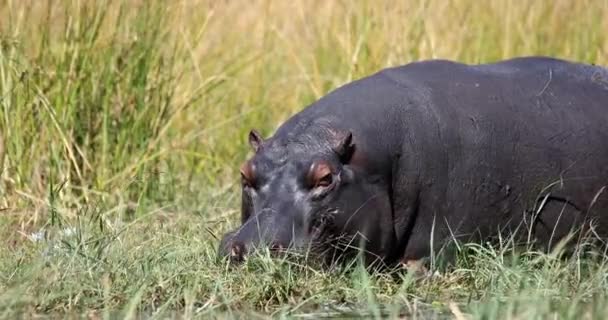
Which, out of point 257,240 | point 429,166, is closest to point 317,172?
point 257,240

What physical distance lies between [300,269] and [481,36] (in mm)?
3332

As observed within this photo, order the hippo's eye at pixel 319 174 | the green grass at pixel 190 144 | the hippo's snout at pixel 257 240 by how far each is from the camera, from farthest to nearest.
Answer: the hippo's eye at pixel 319 174 → the hippo's snout at pixel 257 240 → the green grass at pixel 190 144

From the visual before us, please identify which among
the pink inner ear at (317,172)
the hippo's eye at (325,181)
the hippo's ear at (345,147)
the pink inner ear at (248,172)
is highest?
the hippo's ear at (345,147)

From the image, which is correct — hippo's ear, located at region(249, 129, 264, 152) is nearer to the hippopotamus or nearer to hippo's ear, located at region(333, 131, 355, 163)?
the hippopotamus

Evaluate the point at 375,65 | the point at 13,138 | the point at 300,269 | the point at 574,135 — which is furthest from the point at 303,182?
the point at 375,65

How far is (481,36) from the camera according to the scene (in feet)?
24.4

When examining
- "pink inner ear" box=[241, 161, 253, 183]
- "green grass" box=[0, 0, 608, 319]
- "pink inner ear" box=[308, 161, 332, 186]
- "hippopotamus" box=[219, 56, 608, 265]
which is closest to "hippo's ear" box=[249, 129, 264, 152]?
"hippopotamus" box=[219, 56, 608, 265]

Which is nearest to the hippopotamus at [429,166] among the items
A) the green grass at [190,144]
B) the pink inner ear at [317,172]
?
the pink inner ear at [317,172]

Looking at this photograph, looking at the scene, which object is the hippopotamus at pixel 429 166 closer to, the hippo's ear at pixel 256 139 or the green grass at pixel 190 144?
the hippo's ear at pixel 256 139

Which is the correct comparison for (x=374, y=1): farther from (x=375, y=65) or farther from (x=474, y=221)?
(x=474, y=221)

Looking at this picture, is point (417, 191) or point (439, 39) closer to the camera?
point (417, 191)

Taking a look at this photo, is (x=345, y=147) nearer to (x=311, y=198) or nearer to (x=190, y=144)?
(x=311, y=198)

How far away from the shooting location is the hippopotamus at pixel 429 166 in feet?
15.3

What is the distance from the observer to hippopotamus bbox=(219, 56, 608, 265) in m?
4.66
